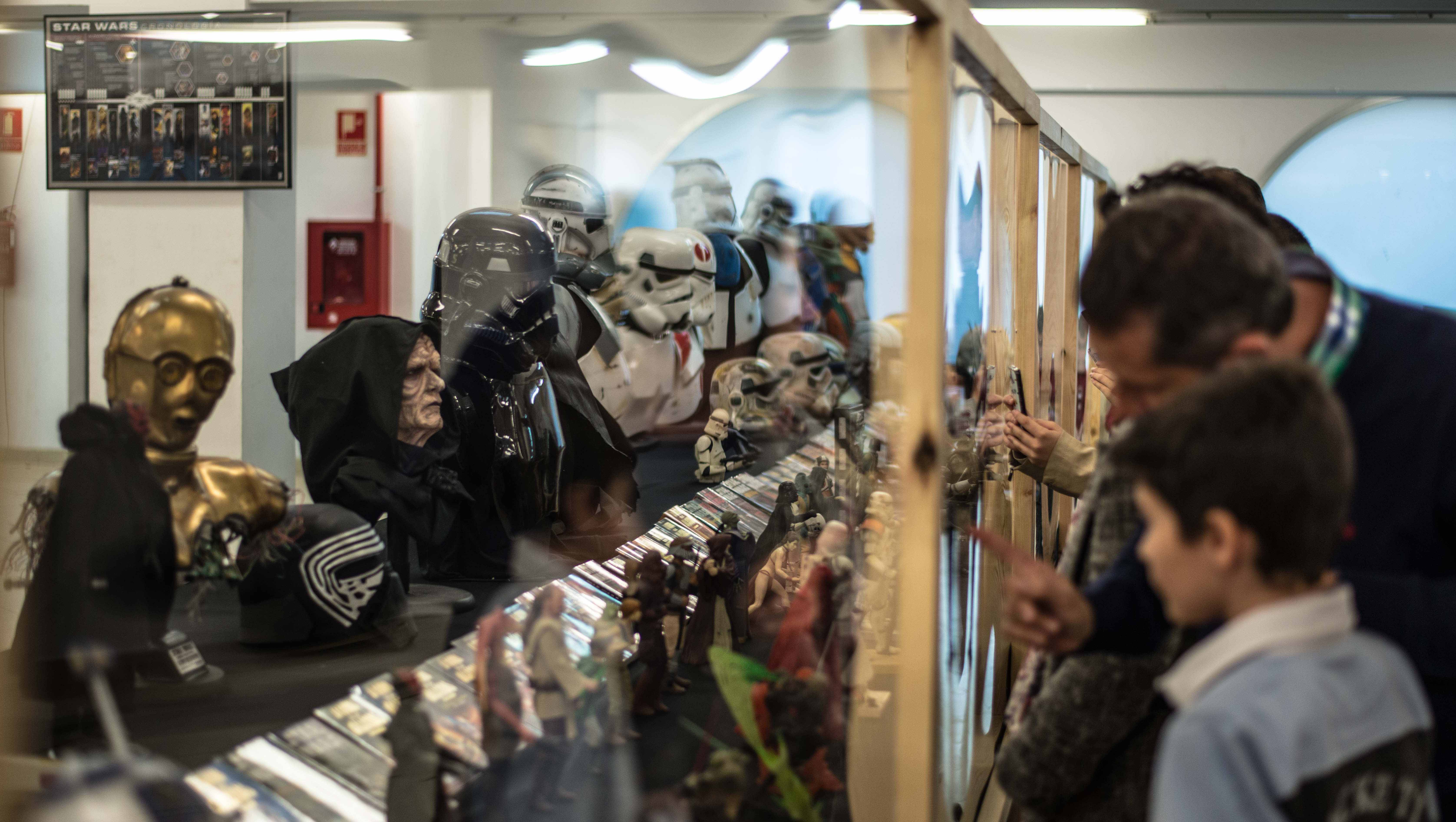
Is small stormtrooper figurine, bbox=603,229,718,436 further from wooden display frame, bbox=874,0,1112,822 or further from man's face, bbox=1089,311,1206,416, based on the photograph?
man's face, bbox=1089,311,1206,416

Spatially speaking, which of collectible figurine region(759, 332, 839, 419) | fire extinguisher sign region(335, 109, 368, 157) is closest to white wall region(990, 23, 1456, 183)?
collectible figurine region(759, 332, 839, 419)

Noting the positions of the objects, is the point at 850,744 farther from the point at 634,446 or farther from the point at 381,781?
the point at 381,781

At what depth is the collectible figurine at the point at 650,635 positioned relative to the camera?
1.43 m

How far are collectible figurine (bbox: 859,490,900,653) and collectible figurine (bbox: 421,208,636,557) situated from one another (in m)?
0.35

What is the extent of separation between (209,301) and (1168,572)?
0.84 metres

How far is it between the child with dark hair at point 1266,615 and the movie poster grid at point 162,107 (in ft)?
2.89

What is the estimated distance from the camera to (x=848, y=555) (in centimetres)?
166

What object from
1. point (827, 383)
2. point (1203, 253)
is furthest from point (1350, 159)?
point (1203, 253)

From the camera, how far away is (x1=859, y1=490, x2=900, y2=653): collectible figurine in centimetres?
156

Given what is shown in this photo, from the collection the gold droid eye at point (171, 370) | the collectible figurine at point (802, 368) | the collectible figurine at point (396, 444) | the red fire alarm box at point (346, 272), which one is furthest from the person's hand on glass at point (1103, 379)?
the gold droid eye at point (171, 370)

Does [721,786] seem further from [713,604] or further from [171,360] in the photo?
[171,360]

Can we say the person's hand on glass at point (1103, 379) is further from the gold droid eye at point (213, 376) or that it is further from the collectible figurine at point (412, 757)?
the gold droid eye at point (213, 376)

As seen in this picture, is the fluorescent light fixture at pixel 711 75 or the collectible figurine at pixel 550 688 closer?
the collectible figurine at pixel 550 688

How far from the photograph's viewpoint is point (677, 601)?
4.98 feet
